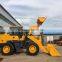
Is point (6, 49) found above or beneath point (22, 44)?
beneath

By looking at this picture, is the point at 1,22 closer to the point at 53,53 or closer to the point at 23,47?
the point at 23,47

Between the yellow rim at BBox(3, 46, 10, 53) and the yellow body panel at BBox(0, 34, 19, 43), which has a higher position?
the yellow body panel at BBox(0, 34, 19, 43)

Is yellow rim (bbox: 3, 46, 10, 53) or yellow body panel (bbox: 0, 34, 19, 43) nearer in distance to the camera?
yellow rim (bbox: 3, 46, 10, 53)

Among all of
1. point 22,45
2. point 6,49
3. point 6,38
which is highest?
point 6,38

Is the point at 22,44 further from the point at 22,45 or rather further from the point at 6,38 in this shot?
the point at 6,38

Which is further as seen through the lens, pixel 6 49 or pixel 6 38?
pixel 6 38

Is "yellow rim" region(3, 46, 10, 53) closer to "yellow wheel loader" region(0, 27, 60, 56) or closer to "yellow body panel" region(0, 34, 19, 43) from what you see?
"yellow wheel loader" region(0, 27, 60, 56)

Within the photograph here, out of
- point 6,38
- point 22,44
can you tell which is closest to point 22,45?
point 22,44

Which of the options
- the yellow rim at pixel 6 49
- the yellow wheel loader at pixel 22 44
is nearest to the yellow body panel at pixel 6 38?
the yellow wheel loader at pixel 22 44

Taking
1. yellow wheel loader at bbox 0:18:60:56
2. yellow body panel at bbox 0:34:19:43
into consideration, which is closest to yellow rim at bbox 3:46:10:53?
yellow wheel loader at bbox 0:18:60:56

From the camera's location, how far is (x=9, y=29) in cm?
2002

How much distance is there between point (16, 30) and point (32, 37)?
172 cm

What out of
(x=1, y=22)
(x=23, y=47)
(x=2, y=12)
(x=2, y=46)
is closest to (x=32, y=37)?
(x=23, y=47)

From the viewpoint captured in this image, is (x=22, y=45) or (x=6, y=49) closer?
(x=6, y=49)
